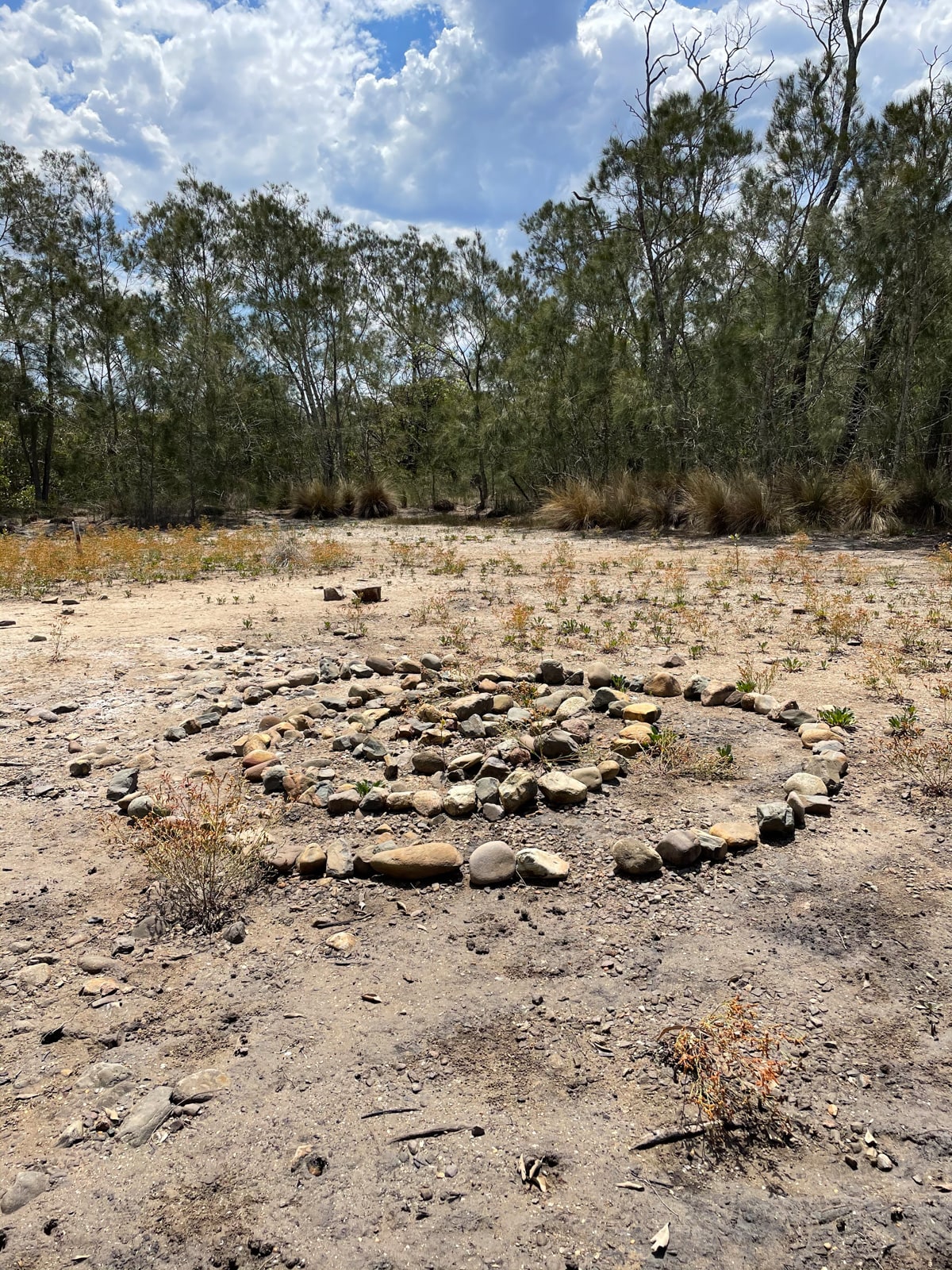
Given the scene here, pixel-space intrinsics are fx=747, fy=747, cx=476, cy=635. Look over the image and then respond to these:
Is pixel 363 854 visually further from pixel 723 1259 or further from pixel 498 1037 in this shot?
pixel 723 1259

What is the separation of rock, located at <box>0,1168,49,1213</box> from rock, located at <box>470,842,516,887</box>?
1380mm

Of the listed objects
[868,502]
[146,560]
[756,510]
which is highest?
[868,502]

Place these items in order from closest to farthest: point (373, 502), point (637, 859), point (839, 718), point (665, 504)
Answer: point (637, 859)
point (839, 718)
point (665, 504)
point (373, 502)

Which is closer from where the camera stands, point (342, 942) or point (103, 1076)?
point (103, 1076)

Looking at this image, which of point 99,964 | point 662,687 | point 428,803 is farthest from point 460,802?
point 662,687

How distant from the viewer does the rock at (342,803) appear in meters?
3.08

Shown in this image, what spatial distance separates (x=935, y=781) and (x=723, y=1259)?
2128 millimetres

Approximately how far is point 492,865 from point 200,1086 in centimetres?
112

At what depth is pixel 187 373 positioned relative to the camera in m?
19.6

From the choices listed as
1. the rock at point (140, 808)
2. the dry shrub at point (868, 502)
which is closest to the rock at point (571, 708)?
the rock at point (140, 808)

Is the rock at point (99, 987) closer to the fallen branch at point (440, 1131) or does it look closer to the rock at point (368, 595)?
the fallen branch at point (440, 1131)

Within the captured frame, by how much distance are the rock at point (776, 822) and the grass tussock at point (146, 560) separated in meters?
7.88

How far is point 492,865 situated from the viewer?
2604mm

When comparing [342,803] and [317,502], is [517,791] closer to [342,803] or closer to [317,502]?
[342,803]
